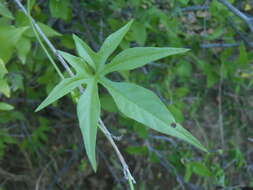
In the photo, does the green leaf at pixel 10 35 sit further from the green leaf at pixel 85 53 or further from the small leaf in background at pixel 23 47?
the green leaf at pixel 85 53

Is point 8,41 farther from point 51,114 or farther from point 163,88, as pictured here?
point 51,114

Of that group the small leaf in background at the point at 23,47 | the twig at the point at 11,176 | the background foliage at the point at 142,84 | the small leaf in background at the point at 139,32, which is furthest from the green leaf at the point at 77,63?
the twig at the point at 11,176

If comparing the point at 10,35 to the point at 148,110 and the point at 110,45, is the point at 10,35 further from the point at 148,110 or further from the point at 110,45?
the point at 148,110

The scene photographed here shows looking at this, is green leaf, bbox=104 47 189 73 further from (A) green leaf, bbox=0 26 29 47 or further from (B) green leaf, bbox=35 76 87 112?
(A) green leaf, bbox=0 26 29 47

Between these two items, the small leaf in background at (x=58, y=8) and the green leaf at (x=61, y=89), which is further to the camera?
the small leaf in background at (x=58, y=8)

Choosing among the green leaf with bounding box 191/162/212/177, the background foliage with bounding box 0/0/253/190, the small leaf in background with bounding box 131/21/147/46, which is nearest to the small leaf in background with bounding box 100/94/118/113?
the background foliage with bounding box 0/0/253/190

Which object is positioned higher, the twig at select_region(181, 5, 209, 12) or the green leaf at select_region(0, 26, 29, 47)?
the green leaf at select_region(0, 26, 29, 47)

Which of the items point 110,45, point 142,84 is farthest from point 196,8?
point 110,45
